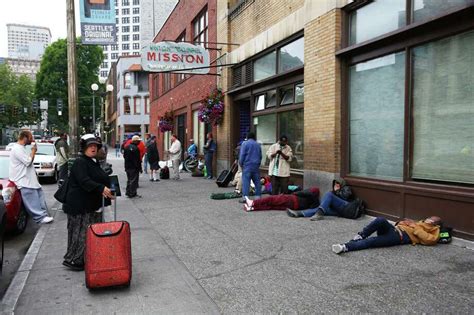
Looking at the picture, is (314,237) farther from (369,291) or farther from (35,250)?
(35,250)

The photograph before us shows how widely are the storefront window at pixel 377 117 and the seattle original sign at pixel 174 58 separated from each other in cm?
628

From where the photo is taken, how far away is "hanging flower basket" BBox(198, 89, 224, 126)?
15.5 metres

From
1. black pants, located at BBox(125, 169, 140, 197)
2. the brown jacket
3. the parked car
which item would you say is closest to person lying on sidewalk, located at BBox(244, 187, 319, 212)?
the brown jacket

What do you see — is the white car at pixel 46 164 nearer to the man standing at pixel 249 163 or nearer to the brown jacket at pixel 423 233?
the man standing at pixel 249 163

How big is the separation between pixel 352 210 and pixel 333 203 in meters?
0.36

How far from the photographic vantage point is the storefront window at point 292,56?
35.1 ft

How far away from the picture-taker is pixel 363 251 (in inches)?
230

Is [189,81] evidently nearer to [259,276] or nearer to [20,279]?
[20,279]

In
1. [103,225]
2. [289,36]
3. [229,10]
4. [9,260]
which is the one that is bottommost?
[9,260]

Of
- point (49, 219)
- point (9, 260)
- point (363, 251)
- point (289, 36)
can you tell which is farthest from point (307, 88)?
point (9, 260)

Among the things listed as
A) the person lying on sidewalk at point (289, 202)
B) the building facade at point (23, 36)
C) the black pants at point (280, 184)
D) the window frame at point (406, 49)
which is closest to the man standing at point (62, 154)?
the person lying on sidewalk at point (289, 202)

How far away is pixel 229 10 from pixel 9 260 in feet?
37.2

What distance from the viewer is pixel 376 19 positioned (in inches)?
323

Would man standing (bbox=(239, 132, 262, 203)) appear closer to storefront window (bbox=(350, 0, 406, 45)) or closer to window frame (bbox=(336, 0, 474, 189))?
window frame (bbox=(336, 0, 474, 189))
